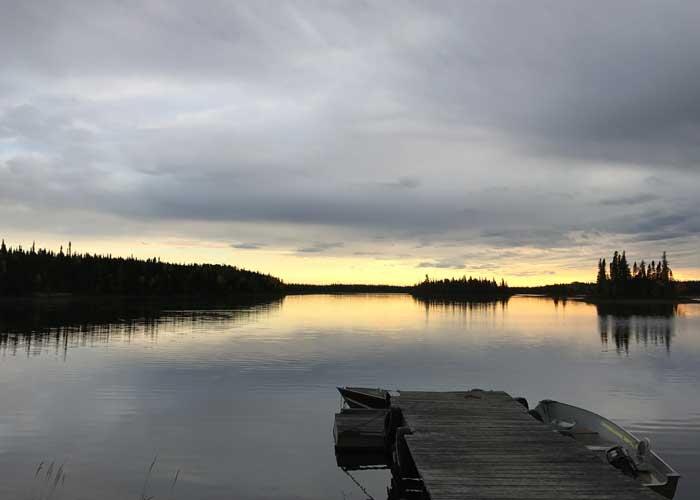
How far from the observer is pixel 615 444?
24281 mm

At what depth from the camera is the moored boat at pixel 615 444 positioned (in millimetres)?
19953

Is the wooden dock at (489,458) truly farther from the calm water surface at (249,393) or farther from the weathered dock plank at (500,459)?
the calm water surface at (249,393)

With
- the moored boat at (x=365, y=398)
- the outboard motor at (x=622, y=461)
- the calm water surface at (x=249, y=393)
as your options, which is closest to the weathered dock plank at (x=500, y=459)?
the outboard motor at (x=622, y=461)

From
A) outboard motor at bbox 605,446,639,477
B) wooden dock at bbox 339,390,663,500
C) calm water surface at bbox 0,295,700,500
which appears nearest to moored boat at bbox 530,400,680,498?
outboard motor at bbox 605,446,639,477

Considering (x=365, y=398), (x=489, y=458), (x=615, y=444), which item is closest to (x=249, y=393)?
(x=365, y=398)

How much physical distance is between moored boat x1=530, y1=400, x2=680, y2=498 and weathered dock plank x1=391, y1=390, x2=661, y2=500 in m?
2.45

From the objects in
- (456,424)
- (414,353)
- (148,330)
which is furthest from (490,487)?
(148,330)

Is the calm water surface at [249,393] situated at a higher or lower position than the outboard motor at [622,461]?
lower

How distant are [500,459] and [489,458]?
35 centimetres

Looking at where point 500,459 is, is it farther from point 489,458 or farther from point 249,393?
point 249,393

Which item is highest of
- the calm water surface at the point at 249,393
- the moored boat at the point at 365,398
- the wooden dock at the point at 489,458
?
the wooden dock at the point at 489,458

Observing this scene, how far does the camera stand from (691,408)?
3653 centimetres

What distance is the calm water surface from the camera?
75.4ft

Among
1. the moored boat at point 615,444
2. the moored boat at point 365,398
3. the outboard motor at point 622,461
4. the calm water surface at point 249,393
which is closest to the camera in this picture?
the moored boat at point 615,444
